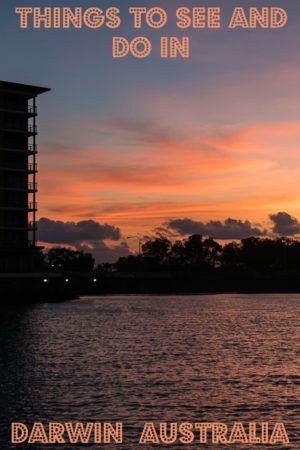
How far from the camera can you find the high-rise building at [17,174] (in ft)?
504

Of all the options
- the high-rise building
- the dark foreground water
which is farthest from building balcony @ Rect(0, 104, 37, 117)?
the dark foreground water

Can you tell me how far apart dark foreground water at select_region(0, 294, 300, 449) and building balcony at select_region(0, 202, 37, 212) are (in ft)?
201

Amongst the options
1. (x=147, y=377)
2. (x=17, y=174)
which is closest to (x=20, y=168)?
(x=17, y=174)

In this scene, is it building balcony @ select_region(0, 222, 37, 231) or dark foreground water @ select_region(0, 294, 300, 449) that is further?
building balcony @ select_region(0, 222, 37, 231)

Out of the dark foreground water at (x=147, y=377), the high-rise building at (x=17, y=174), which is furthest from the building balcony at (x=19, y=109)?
the dark foreground water at (x=147, y=377)

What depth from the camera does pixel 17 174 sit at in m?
157

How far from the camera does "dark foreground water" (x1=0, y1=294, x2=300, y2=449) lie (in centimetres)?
3712

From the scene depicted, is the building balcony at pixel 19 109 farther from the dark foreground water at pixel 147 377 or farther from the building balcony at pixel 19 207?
the dark foreground water at pixel 147 377

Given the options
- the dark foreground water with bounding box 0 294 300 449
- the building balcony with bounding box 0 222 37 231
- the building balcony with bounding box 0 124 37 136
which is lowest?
the dark foreground water with bounding box 0 294 300 449

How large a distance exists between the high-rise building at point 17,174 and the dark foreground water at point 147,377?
62708mm

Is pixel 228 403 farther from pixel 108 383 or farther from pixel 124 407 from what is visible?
pixel 108 383

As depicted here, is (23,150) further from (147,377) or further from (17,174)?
(147,377)

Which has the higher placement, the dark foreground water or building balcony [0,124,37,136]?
building balcony [0,124,37,136]

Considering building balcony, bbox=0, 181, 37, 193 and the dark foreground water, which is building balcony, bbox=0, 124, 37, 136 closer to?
building balcony, bbox=0, 181, 37, 193
